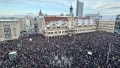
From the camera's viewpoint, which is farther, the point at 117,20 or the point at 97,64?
the point at 117,20

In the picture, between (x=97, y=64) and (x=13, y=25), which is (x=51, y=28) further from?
(x=97, y=64)

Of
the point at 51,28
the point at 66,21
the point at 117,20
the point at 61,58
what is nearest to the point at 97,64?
the point at 61,58

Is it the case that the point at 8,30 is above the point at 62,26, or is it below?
below

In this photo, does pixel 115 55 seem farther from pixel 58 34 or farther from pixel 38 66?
pixel 58 34

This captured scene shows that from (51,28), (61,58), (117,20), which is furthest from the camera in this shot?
(117,20)

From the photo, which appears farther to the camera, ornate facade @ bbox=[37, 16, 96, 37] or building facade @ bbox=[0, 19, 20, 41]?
ornate facade @ bbox=[37, 16, 96, 37]

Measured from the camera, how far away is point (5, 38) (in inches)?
1368

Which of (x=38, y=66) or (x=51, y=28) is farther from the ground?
(x=51, y=28)

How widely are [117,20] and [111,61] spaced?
43509 mm

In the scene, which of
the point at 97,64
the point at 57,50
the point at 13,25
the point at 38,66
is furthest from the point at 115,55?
the point at 13,25

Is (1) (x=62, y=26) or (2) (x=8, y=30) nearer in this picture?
(2) (x=8, y=30)

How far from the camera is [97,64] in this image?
16438 mm

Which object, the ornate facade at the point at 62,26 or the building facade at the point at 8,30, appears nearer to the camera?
the building facade at the point at 8,30

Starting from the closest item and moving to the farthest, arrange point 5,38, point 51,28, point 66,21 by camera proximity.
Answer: point 5,38 → point 51,28 → point 66,21
